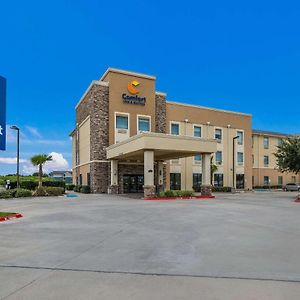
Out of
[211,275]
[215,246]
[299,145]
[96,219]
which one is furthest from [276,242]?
[299,145]

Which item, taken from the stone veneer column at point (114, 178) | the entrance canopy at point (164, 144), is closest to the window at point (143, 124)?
the stone veneer column at point (114, 178)

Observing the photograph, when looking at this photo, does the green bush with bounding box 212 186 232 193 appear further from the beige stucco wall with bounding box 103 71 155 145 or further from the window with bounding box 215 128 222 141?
the beige stucco wall with bounding box 103 71 155 145

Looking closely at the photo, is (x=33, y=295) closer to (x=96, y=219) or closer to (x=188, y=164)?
(x=96, y=219)

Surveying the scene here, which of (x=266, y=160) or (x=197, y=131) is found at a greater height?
(x=197, y=131)

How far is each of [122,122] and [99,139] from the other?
377cm

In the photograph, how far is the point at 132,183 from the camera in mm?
43469

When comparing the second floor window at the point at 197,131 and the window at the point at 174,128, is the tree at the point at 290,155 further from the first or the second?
the window at the point at 174,128

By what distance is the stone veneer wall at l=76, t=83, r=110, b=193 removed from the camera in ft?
136

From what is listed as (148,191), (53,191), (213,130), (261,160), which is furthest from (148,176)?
(261,160)

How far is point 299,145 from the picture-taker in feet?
113

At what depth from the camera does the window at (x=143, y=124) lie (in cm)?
4353

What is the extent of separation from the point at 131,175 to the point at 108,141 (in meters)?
5.43

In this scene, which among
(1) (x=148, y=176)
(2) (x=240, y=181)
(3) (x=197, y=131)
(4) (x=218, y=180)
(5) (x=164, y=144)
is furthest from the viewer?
(2) (x=240, y=181)

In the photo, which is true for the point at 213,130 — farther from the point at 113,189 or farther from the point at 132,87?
the point at 113,189
